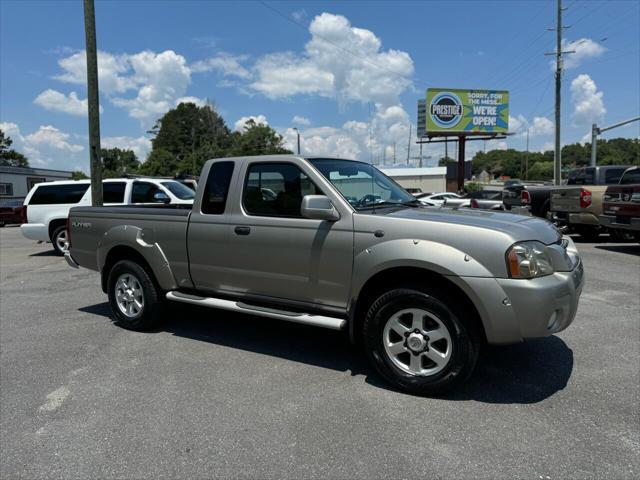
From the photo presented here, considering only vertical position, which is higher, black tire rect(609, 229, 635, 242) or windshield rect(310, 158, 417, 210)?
windshield rect(310, 158, 417, 210)

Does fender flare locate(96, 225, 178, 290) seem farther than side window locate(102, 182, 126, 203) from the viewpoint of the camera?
No

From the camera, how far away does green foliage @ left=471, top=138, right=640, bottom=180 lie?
254 feet

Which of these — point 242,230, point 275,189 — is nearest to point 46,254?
point 242,230

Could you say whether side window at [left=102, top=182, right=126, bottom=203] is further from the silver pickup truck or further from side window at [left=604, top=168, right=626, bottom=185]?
side window at [left=604, top=168, right=626, bottom=185]

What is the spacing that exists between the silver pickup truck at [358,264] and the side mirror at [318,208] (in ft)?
0.04

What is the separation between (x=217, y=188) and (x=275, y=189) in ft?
2.36

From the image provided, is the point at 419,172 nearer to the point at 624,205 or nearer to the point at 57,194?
the point at 624,205

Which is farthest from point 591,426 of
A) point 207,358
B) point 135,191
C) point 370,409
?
point 135,191

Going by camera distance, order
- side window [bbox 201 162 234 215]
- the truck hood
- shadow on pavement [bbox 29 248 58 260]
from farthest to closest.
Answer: shadow on pavement [bbox 29 248 58 260] → side window [bbox 201 162 234 215] → the truck hood

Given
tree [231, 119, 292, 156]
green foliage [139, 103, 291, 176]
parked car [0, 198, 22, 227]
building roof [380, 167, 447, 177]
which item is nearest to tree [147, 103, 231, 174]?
green foliage [139, 103, 291, 176]

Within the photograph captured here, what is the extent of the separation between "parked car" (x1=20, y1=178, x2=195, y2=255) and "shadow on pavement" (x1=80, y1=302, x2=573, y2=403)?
683cm

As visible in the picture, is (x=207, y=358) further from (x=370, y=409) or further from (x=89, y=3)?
(x=89, y=3)

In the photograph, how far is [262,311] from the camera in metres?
4.36

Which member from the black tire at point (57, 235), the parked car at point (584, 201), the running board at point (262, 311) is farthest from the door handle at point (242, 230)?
the parked car at point (584, 201)
